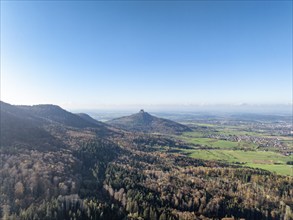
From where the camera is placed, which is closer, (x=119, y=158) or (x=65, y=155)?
(x=65, y=155)

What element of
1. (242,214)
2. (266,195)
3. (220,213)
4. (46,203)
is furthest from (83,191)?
(266,195)

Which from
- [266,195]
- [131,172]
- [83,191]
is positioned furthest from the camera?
[131,172]

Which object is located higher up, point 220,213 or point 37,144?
point 37,144

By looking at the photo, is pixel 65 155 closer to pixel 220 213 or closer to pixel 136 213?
pixel 136 213

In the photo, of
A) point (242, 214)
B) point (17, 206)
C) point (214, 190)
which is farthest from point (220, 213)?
point (17, 206)

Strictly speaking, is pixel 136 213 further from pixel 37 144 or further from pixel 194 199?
pixel 37 144

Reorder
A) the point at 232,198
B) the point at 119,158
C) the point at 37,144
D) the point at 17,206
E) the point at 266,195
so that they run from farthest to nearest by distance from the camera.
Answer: the point at 119,158
the point at 37,144
the point at 266,195
the point at 232,198
the point at 17,206

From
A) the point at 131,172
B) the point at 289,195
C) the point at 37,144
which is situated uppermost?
the point at 37,144
